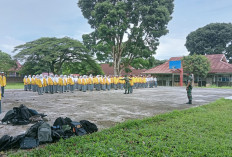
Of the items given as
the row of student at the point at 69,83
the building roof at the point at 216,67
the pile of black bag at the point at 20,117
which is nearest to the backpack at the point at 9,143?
the pile of black bag at the point at 20,117

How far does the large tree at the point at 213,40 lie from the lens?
38375mm

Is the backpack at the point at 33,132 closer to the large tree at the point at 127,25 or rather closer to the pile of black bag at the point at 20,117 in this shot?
the pile of black bag at the point at 20,117

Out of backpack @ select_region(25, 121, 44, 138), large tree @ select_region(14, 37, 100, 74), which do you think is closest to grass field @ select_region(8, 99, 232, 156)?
backpack @ select_region(25, 121, 44, 138)

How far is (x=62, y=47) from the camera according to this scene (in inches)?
1130

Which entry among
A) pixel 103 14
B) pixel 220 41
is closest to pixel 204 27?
pixel 220 41

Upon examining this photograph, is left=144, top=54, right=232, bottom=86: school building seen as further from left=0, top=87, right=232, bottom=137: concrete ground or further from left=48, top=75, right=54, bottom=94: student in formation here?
left=48, top=75, right=54, bottom=94: student in formation

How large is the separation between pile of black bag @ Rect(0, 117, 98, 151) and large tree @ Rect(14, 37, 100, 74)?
2437 centimetres

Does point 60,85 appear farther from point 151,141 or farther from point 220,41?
point 220,41

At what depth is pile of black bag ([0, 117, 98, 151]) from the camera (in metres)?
3.90

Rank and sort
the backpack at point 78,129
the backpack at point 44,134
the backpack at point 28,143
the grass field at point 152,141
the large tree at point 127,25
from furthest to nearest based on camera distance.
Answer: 1. the large tree at point 127,25
2. the backpack at point 78,129
3. the backpack at point 44,134
4. the backpack at point 28,143
5. the grass field at point 152,141

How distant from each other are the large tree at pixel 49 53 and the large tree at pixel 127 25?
2.23 m

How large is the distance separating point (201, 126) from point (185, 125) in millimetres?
441

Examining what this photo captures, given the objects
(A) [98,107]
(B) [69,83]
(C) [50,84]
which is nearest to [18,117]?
(A) [98,107]

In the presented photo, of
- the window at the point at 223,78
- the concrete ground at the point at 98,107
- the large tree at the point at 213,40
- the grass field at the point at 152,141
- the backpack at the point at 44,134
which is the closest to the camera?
the grass field at the point at 152,141
